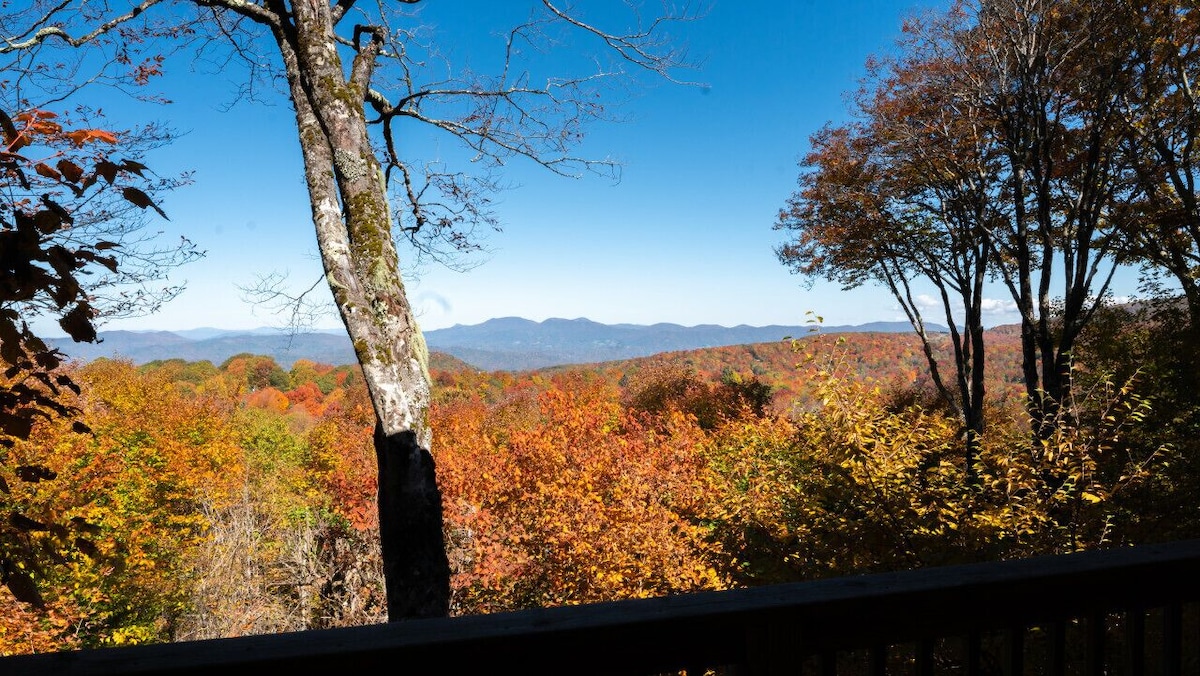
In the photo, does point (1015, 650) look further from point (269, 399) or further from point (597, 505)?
point (269, 399)

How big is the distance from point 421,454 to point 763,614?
3040 mm

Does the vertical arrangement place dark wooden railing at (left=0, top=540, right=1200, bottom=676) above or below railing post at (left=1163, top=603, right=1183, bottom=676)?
above

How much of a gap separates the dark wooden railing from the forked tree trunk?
2.77 meters

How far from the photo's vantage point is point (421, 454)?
3.81 m

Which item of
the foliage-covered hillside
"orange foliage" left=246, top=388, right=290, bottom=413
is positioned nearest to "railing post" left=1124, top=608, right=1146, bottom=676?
the foliage-covered hillside

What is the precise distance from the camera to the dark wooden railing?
96 centimetres

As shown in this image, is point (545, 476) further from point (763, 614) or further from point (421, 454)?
point (763, 614)

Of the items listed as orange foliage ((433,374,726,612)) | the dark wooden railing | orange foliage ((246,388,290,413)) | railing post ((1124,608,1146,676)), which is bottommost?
orange foliage ((246,388,290,413))

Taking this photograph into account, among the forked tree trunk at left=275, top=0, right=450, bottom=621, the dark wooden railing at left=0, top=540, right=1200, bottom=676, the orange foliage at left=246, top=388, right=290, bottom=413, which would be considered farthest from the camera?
the orange foliage at left=246, top=388, right=290, bottom=413

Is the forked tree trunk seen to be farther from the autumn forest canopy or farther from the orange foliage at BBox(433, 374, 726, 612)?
the orange foliage at BBox(433, 374, 726, 612)

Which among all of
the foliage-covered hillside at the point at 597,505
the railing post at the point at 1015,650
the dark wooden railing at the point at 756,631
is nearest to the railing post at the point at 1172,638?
the dark wooden railing at the point at 756,631

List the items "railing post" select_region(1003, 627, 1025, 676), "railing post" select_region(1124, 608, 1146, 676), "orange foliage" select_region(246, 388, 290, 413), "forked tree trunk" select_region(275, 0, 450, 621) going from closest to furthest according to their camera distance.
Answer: "railing post" select_region(1003, 627, 1025, 676) → "railing post" select_region(1124, 608, 1146, 676) → "forked tree trunk" select_region(275, 0, 450, 621) → "orange foliage" select_region(246, 388, 290, 413)

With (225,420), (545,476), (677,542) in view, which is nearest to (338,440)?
(225,420)

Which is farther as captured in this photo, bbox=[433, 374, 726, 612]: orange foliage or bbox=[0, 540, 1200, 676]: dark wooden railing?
bbox=[433, 374, 726, 612]: orange foliage
